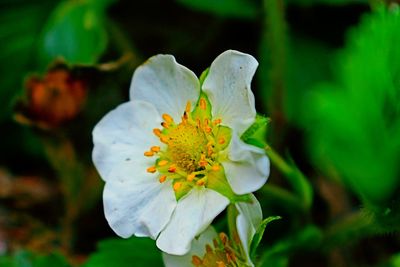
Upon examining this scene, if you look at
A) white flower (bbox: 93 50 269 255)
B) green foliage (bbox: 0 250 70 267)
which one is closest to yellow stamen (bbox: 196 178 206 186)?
white flower (bbox: 93 50 269 255)

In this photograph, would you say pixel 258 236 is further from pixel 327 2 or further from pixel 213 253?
pixel 327 2

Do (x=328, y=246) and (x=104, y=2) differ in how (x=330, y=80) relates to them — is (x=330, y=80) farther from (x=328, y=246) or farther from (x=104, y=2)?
(x=104, y=2)

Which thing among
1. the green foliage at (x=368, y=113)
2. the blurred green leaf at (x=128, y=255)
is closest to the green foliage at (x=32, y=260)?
the blurred green leaf at (x=128, y=255)

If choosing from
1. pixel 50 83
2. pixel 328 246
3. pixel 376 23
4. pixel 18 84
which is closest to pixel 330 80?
pixel 328 246

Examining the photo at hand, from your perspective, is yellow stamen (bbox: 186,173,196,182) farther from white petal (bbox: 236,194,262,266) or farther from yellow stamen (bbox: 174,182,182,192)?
white petal (bbox: 236,194,262,266)

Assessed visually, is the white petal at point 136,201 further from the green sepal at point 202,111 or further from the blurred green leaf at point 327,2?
the blurred green leaf at point 327,2

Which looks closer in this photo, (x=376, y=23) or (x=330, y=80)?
(x=376, y=23)
